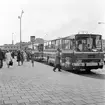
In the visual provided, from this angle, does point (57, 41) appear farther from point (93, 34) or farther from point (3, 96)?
point (3, 96)

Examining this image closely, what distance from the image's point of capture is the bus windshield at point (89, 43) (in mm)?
15945

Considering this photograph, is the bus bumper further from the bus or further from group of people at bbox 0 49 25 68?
group of people at bbox 0 49 25 68

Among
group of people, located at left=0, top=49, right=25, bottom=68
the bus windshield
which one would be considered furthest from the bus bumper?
group of people, located at left=0, top=49, right=25, bottom=68

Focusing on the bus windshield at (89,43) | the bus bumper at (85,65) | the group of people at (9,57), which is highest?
the bus windshield at (89,43)

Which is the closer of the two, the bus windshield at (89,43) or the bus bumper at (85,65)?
the bus bumper at (85,65)

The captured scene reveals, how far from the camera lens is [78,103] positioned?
6.74m

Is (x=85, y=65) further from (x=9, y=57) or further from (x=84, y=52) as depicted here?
(x=9, y=57)

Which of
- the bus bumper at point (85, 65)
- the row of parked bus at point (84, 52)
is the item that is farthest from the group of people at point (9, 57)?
the bus bumper at point (85, 65)

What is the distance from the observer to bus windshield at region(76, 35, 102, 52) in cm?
1595

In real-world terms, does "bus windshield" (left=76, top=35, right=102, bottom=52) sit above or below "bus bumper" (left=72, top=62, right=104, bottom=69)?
above

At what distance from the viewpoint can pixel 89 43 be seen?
16.2 m

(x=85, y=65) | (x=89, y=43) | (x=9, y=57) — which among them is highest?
(x=89, y=43)

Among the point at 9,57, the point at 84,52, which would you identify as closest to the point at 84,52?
the point at 84,52

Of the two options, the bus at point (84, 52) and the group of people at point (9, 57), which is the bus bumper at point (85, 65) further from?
the group of people at point (9, 57)
